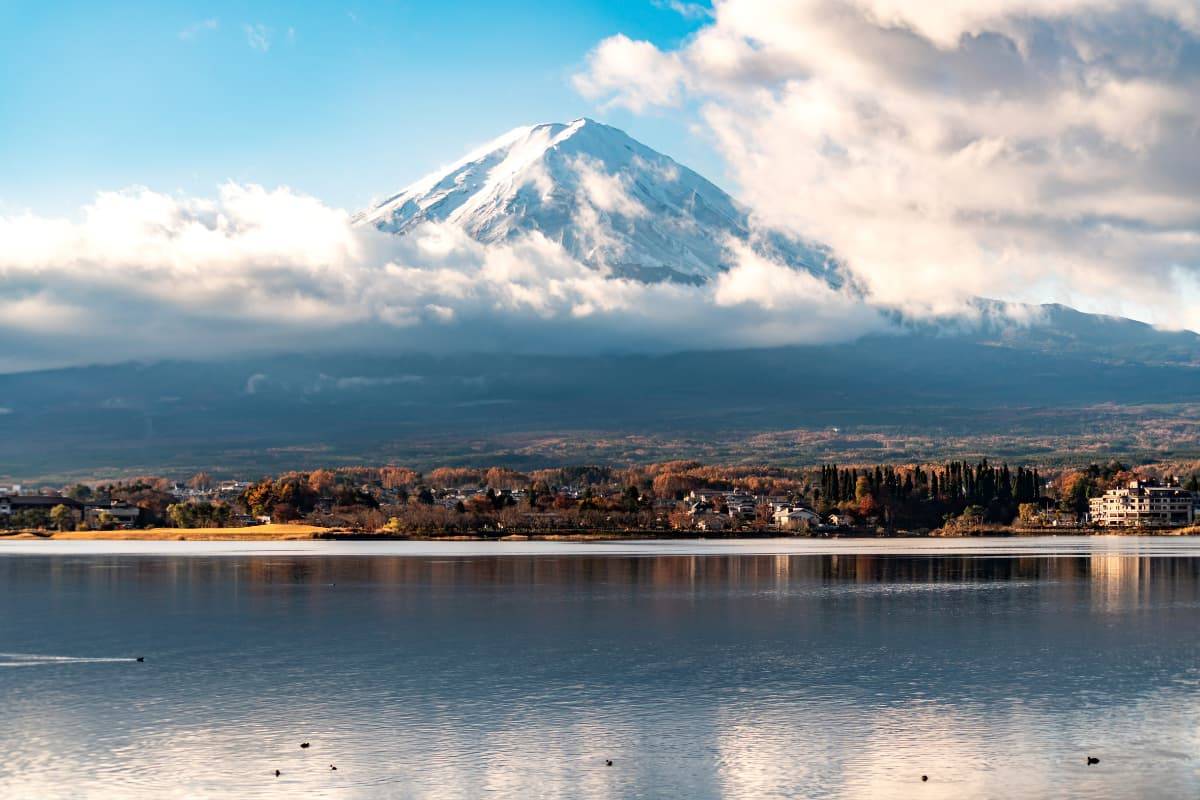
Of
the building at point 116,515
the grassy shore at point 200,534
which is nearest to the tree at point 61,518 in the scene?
the building at point 116,515

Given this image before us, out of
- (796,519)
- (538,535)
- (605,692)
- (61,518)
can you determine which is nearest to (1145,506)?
(796,519)

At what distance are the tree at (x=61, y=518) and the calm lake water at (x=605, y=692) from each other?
11311cm

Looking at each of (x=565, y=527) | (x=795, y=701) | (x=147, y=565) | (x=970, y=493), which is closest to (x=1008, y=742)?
(x=795, y=701)

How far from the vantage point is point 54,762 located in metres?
20.9

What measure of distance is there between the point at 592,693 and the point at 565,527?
115 metres

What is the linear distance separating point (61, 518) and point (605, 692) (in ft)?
484

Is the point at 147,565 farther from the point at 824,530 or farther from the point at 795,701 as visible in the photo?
the point at 824,530

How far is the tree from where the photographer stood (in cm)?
15962

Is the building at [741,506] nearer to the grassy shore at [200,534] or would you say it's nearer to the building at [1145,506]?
the building at [1145,506]

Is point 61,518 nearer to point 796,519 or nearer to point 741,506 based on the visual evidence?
point 741,506

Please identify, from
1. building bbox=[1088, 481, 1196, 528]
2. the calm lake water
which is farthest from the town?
the calm lake water

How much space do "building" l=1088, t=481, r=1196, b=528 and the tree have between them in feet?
379

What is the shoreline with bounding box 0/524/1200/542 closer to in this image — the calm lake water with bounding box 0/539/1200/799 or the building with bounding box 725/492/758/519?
the building with bounding box 725/492/758/519

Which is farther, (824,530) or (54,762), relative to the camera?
(824,530)
